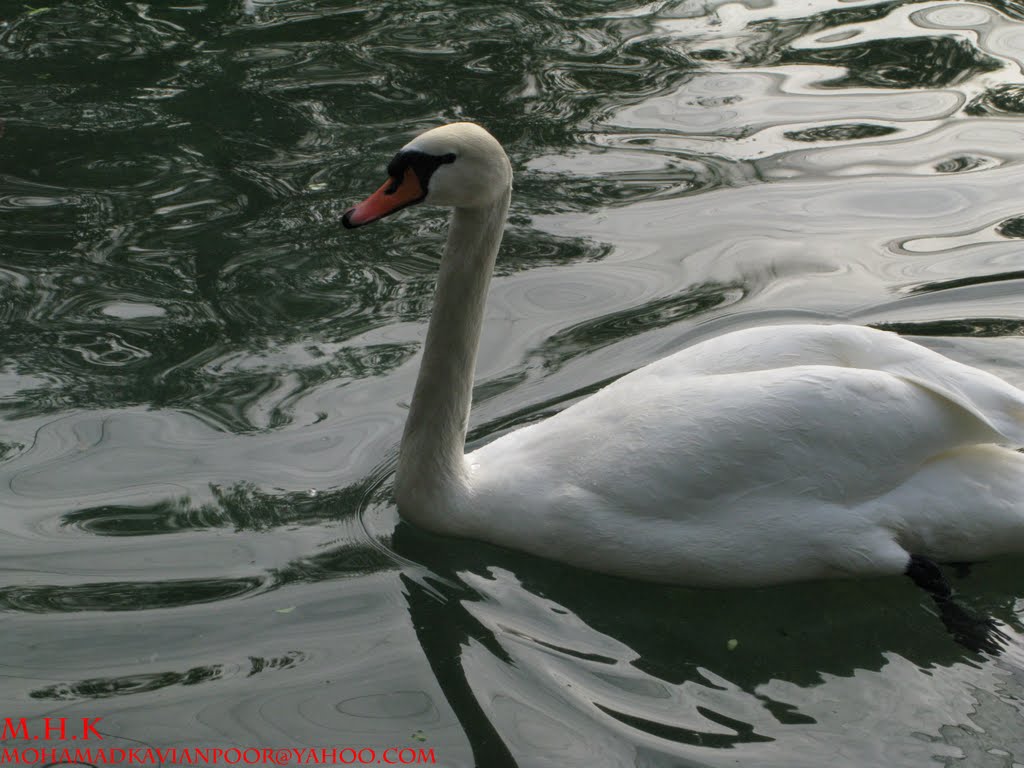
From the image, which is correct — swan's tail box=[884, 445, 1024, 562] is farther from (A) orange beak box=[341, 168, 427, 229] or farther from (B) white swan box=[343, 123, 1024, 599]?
(A) orange beak box=[341, 168, 427, 229]

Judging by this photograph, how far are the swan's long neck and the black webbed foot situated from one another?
1.65 meters

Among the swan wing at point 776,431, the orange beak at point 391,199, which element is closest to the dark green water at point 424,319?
the swan wing at point 776,431

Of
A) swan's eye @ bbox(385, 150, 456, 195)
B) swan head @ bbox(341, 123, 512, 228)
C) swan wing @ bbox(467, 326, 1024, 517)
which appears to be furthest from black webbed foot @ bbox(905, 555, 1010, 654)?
swan's eye @ bbox(385, 150, 456, 195)

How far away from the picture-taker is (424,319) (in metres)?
7.03

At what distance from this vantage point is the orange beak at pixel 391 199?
4914 mm

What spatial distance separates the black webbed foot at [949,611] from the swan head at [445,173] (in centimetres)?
201

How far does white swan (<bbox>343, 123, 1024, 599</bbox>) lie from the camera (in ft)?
15.4

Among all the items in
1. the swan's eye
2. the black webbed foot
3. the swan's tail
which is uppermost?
the swan's eye

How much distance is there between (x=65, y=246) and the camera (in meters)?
7.86

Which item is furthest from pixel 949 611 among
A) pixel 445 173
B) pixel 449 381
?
pixel 445 173

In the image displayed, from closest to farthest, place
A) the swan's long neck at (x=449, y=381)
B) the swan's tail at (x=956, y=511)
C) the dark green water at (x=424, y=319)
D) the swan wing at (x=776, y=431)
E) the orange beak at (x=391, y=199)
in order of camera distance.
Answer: the dark green water at (x=424, y=319) < the swan wing at (x=776, y=431) < the swan's tail at (x=956, y=511) < the orange beak at (x=391, y=199) < the swan's long neck at (x=449, y=381)

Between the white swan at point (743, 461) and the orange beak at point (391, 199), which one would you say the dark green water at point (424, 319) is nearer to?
the white swan at point (743, 461)

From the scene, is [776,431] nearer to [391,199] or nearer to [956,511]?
[956,511]

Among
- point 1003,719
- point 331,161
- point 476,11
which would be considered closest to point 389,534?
point 1003,719
